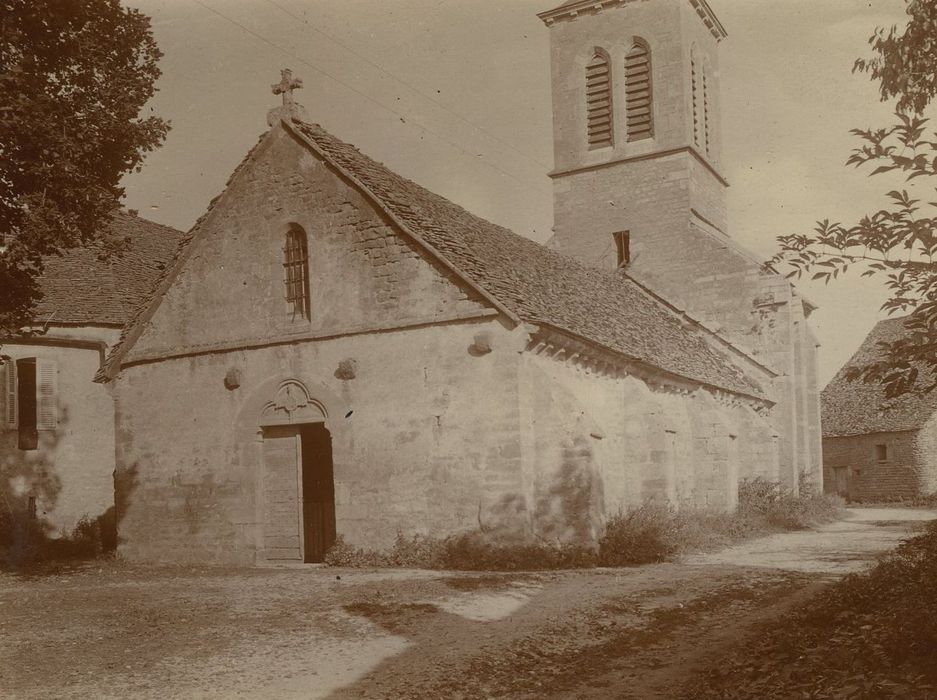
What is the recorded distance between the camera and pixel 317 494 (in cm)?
1875

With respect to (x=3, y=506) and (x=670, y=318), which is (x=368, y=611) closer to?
(x=3, y=506)

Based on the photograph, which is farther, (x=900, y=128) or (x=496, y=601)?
(x=496, y=601)

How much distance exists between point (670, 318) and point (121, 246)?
660 inches

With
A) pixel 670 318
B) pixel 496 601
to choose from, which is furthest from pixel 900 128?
pixel 670 318

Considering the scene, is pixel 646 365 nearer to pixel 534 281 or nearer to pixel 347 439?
pixel 534 281

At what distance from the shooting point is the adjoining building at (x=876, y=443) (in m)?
37.5

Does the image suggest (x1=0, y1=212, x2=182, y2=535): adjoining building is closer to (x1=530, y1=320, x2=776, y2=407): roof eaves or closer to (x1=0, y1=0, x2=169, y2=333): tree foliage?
(x1=0, y1=0, x2=169, y2=333): tree foliage

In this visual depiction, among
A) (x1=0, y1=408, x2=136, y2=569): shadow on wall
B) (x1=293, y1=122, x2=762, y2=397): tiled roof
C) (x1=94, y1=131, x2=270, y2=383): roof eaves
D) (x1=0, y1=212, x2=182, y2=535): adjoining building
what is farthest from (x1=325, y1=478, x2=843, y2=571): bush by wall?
(x1=0, y1=212, x2=182, y2=535): adjoining building

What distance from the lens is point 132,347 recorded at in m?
19.1

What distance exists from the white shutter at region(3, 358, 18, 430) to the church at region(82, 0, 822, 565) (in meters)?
5.32

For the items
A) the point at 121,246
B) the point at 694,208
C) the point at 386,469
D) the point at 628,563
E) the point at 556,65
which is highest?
the point at 556,65

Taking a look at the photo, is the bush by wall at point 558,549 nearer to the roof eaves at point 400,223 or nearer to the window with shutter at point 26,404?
the roof eaves at point 400,223

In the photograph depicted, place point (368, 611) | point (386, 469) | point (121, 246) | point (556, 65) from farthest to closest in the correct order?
1. point (556, 65)
2. point (386, 469)
3. point (121, 246)
4. point (368, 611)

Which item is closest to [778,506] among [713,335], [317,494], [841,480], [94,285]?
[713,335]
